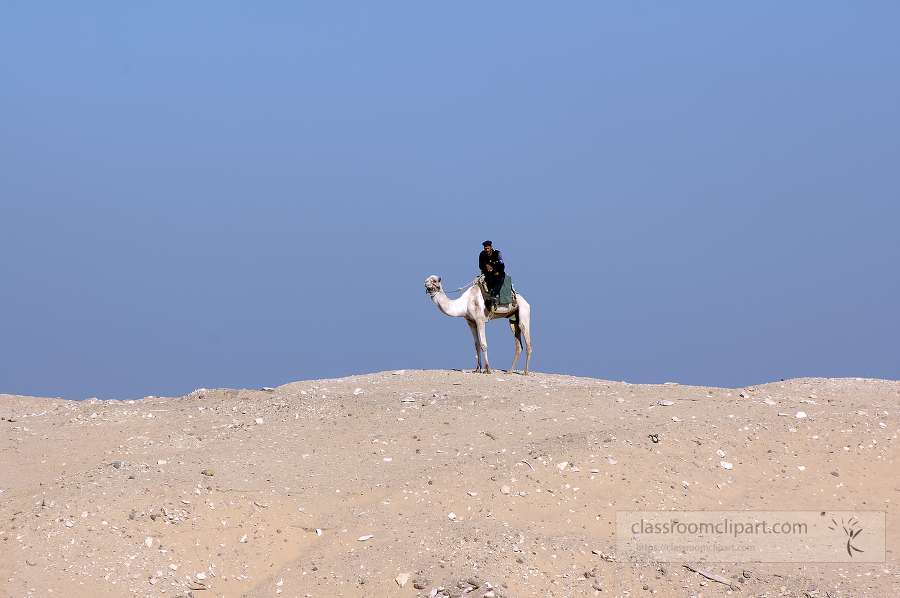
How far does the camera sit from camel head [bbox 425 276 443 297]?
57.6 ft

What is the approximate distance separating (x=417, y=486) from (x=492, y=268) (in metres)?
8.20

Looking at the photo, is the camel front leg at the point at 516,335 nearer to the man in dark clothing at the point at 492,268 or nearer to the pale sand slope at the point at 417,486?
the man in dark clothing at the point at 492,268

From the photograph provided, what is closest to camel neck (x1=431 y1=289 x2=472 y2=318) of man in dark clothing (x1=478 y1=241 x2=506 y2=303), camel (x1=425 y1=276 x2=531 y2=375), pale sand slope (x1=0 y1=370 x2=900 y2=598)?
camel (x1=425 y1=276 x2=531 y2=375)

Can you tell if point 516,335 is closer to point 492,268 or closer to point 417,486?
point 492,268

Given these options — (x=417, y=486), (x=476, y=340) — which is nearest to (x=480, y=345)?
(x=476, y=340)

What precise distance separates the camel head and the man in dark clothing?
42.8 inches

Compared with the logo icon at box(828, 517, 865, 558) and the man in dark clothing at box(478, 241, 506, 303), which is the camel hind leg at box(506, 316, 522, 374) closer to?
the man in dark clothing at box(478, 241, 506, 303)

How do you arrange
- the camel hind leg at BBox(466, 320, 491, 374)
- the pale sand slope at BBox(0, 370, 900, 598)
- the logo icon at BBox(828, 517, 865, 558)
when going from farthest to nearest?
the camel hind leg at BBox(466, 320, 491, 374) < the logo icon at BBox(828, 517, 865, 558) < the pale sand slope at BBox(0, 370, 900, 598)

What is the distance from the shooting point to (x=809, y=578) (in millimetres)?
8484

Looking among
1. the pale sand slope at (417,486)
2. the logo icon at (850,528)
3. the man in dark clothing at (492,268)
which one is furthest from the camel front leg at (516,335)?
the logo icon at (850,528)

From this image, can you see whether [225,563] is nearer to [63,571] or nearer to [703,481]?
[63,571]

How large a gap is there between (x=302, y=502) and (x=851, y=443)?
8.08 metres

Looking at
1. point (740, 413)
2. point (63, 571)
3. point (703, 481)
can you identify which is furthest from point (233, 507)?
point (740, 413)

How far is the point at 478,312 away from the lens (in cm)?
1739
